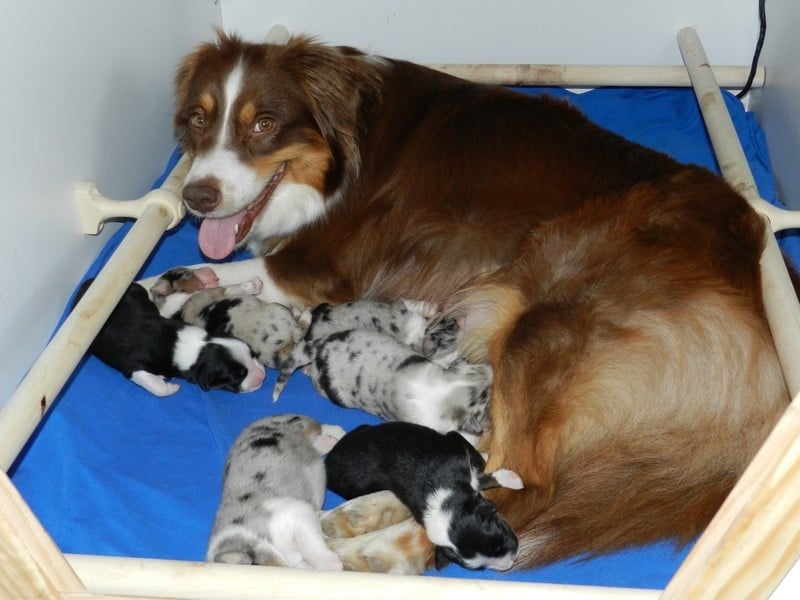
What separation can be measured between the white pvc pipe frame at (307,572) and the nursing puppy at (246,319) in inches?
11.9

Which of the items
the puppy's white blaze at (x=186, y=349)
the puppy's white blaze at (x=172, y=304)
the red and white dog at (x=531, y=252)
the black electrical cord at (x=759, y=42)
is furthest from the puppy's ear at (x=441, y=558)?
the black electrical cord at (x=759, y=42)

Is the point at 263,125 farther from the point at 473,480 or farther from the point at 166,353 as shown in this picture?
the point at 473,480

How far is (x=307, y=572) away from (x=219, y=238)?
181 cm

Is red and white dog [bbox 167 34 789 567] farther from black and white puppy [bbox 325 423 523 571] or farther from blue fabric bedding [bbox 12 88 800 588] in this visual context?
blue fabric bedding [bbox 12 88 800 588]

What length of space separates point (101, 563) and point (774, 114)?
374 centimetres

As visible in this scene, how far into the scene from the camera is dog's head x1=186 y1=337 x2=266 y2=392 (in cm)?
309

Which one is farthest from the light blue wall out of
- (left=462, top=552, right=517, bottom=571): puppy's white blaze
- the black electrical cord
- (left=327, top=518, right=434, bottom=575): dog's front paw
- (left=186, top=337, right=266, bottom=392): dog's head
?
the black electrical cord

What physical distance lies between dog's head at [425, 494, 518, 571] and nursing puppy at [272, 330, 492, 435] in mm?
490

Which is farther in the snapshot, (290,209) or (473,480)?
(290,209)

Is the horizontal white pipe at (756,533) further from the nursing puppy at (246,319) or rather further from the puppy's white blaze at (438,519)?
the nursing puppy at (246,319)

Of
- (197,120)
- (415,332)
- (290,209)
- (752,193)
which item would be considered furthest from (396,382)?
(752,193)

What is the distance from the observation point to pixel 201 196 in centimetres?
323

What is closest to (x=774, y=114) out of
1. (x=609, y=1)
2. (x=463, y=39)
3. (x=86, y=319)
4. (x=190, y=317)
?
(x=609, y=1)

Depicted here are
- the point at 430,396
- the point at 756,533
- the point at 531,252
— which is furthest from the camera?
the point at 531,252
